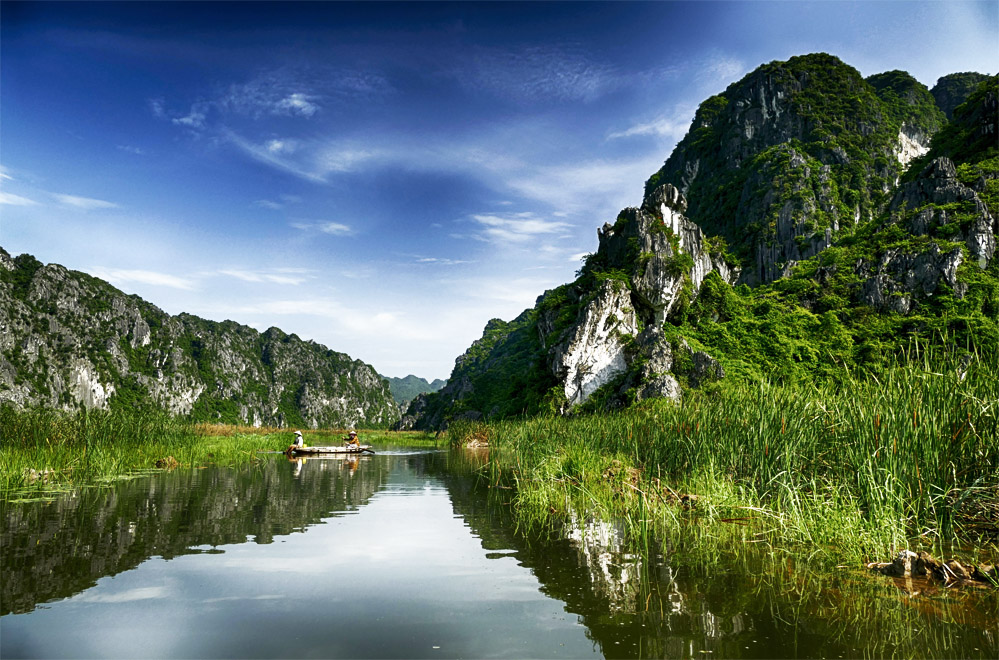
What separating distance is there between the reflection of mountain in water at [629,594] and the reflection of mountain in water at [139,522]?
4.90m

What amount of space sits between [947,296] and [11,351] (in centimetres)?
15562

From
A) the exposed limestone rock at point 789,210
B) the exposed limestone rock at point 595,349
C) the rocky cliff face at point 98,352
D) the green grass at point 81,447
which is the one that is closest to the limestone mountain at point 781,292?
the exposed limestone rock at point 595,349

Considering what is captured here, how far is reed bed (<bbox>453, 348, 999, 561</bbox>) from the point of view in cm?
761

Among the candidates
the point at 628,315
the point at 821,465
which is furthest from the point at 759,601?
the point at 628,315

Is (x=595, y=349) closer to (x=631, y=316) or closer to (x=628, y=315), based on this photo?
(x=628, y=315)

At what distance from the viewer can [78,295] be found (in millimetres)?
148500

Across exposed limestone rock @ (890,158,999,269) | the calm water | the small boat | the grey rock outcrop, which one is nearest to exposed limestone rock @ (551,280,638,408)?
the grey rock outcrop

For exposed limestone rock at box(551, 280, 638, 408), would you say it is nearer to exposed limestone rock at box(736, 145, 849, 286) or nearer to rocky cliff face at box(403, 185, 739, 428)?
rocky cliff face at box(403, 185, 739, 428)

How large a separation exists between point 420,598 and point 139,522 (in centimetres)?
701

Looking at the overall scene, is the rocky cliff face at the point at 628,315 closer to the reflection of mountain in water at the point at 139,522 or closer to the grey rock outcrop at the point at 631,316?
the grey rock outcrop at the point at 631,316

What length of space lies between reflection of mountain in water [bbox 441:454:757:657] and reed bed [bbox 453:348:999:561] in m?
0.83

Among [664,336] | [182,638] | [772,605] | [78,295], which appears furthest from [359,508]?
[78,295]

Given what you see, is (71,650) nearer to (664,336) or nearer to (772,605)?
(772,605)

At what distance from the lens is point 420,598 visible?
6.64 metres
